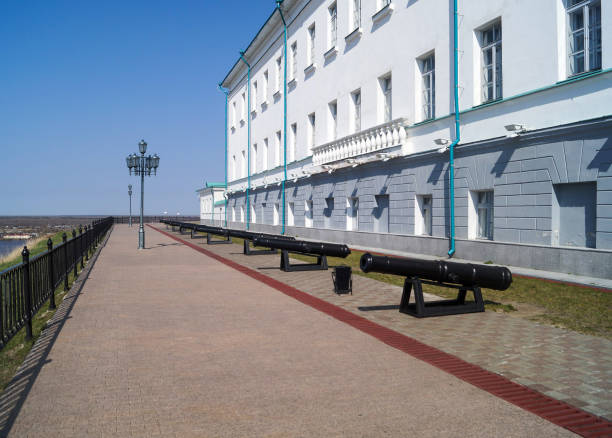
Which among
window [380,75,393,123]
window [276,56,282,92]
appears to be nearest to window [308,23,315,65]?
window [276,56,282,92]

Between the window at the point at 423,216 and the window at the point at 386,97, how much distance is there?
4.11 m

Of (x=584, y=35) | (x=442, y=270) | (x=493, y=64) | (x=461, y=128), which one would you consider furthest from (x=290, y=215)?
(x=442, y=270)

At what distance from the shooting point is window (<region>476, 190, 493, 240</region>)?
564 inches

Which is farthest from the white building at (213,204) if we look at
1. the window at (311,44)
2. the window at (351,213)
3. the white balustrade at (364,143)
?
the window at (351,213)

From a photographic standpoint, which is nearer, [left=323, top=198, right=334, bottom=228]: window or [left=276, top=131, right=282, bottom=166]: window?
[left=323, top=198, right=334, bottom=228]: window

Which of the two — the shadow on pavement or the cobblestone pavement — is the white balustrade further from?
the shadow on pavement

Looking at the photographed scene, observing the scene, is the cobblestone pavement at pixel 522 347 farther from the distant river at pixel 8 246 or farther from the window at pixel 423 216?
the distant river at pixel 8 246

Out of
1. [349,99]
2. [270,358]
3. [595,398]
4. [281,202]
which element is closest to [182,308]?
[270,358]

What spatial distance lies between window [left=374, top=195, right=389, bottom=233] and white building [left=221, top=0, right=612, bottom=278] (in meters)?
0.07

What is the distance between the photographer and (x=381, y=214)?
19.6 metres

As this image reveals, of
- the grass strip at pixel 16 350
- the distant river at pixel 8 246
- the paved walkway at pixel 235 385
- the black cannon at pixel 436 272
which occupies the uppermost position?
the black cannon at pixel 436 272

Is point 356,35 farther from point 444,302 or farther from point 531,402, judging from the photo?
point 531,402

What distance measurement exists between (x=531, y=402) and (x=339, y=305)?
460 cm

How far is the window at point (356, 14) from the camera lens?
21484 millimetres
